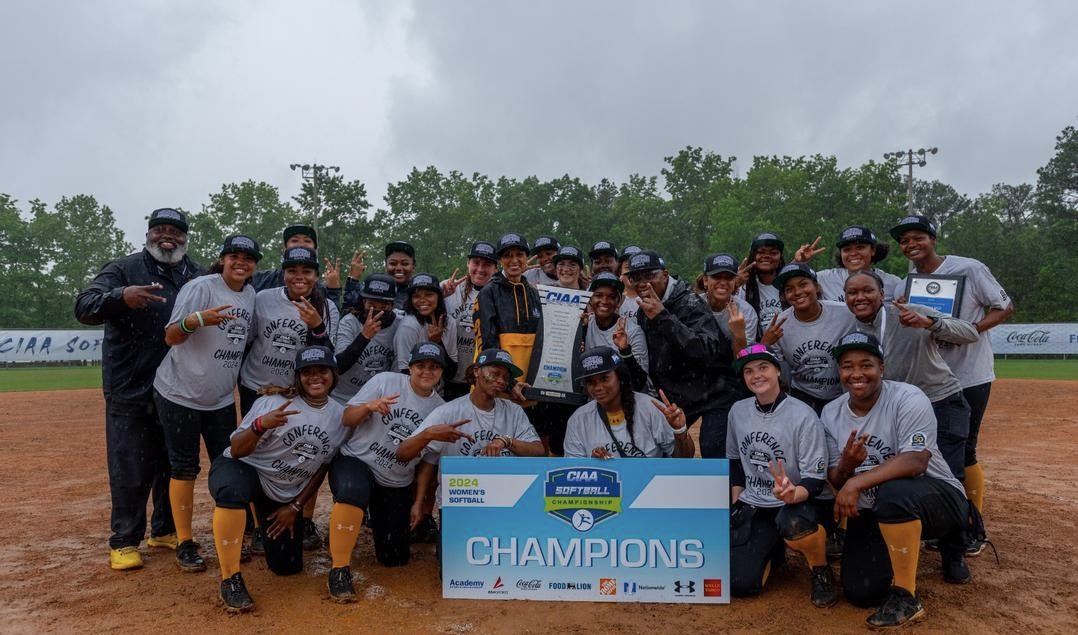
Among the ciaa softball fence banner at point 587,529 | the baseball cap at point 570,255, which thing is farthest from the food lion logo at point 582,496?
the baseball cap at point 570,255

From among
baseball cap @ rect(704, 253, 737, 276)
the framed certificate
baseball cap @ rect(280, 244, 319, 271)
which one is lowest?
the framed certificate

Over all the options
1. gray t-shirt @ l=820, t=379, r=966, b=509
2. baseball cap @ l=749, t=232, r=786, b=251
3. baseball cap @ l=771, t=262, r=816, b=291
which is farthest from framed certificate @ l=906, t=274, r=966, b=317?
baseball cap @ l=749, t=232, r=786, b=251

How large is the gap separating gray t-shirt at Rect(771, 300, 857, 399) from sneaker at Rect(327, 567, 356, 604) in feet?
11.1

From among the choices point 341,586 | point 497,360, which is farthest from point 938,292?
point 341,586

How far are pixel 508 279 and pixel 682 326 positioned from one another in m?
1.50

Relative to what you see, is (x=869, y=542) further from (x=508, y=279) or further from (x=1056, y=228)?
(x=1056, y=228)

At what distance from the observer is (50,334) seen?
32500 millimetres

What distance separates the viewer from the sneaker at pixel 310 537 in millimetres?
5852

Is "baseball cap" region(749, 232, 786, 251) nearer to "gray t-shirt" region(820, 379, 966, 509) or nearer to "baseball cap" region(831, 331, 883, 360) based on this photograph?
"baseball cap" region(831, 331, 883, 360)

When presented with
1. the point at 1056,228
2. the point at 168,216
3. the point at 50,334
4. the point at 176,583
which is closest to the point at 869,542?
the point at 176,583

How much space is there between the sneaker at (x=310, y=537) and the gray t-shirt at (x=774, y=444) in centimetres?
340

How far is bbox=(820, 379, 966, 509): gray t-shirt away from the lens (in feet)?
14.2

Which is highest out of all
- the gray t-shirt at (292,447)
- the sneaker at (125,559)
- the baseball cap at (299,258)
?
the baseball cap at (299,258)

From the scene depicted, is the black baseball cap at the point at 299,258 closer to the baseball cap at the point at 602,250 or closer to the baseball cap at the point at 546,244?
the baseball cap at the point at 546,244
